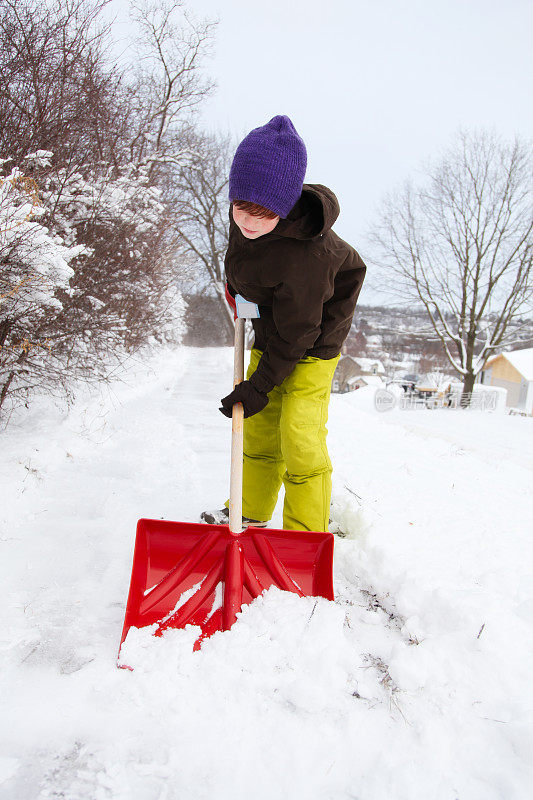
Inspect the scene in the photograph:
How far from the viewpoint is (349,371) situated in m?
69.1

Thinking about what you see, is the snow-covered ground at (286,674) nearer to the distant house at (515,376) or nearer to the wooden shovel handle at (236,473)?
the wooden shovel handle at (236,473)

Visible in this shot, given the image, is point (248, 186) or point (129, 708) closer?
point (129, 708)

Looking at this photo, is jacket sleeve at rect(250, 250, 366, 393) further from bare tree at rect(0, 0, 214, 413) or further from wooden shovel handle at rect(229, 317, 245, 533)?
bare tree at rect(0, 0, 214, 413)

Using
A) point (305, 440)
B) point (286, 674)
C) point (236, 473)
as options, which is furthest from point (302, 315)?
point (286, 674)

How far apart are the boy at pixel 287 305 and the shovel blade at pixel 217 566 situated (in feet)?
0.86

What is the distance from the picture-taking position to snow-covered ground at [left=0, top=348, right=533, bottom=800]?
1148 mm

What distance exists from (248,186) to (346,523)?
5.76 feet

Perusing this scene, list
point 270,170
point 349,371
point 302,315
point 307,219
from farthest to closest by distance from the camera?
point 349,371, point 302,315, point 307,219, point 270,170

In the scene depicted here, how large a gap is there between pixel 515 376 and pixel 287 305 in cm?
4141

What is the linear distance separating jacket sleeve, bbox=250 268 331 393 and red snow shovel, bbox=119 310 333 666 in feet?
0.96

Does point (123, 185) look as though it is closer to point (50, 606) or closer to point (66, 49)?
point (66, 49)

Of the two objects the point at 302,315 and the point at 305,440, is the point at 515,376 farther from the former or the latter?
the point at 302,315

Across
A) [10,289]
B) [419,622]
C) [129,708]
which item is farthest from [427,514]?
[10,289]

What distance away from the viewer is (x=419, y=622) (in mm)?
1718
